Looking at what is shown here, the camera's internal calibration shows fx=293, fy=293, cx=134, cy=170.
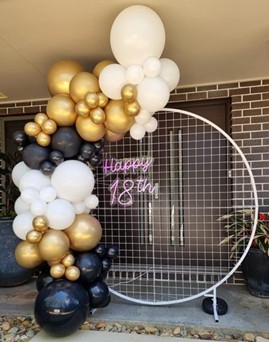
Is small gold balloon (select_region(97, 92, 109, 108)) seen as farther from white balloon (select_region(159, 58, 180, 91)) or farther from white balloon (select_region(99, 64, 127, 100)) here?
white balloon (select_region(159, 58, 180, 91))

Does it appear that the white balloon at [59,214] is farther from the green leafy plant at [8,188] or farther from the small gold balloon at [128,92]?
the green leafy plant at [8,188]

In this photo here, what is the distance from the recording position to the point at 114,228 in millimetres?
2969

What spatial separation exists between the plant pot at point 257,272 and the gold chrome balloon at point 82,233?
1.34 m

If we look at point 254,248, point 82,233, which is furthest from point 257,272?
point 82,233

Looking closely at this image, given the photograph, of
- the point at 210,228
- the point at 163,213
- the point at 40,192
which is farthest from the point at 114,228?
the point at 40,192

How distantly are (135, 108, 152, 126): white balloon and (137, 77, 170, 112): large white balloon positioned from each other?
0.07 m

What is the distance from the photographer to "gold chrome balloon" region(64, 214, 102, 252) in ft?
6.36

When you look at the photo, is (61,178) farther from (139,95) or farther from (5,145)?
(5,145)

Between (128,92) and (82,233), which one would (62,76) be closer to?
(128,92)

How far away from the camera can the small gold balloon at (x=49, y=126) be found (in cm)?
192

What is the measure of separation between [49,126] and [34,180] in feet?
1.21

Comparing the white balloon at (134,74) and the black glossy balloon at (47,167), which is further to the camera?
the black glossy balloon at (47,167)

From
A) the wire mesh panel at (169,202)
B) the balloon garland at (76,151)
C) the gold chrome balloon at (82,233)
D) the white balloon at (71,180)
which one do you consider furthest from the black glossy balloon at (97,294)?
the wire mesh panel at (169,202)

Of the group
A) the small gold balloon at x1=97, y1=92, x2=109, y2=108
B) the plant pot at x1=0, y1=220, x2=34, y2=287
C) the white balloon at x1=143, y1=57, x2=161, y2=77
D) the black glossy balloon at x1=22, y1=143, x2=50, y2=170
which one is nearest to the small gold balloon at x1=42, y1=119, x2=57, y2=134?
the black glossy balloon at x1=22, y1=143, x2=50, y2=170
